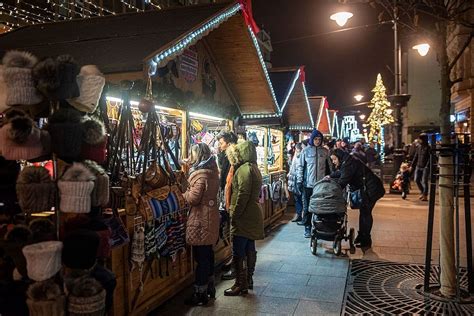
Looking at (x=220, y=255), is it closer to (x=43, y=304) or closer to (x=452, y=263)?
(x=452, y=263)

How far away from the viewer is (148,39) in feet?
15.5

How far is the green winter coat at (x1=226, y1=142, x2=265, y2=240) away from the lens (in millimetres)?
5766

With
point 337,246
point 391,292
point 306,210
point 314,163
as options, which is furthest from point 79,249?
point 306,210

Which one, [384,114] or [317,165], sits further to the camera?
[384,114]

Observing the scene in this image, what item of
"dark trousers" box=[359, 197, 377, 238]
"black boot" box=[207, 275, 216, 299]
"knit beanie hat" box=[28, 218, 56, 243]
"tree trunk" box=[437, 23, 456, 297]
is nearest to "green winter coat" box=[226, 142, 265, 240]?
"black boot" box=[207, 275, 216, 299]

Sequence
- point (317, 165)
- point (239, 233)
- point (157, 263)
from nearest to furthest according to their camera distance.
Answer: point (157, 263)
point (239, 233)
point (317, 165)

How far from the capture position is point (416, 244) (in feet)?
28.5

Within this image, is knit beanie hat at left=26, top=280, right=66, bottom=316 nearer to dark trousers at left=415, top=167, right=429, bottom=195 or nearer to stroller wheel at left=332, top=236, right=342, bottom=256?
stroller wheel at left=332, top=236, right=342, bottom=256

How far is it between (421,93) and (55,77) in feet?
152

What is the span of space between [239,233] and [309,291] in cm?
129

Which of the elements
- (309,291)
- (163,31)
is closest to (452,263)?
(309,291)

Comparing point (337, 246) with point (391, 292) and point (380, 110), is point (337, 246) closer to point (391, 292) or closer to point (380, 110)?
point (391, 292)

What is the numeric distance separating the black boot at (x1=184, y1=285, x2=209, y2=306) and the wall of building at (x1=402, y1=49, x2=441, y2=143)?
4250cm

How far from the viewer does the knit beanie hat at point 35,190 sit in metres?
2.84
